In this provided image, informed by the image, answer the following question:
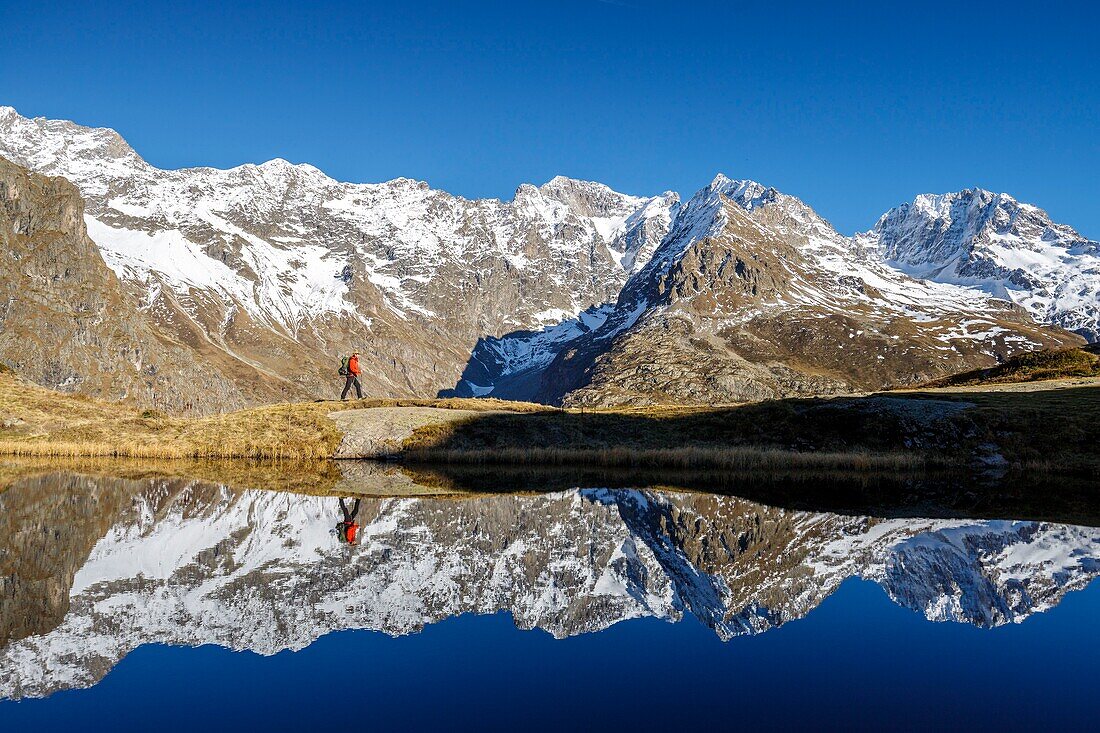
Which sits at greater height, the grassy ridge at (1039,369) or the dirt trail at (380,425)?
the grassy ridge at (1039,369)

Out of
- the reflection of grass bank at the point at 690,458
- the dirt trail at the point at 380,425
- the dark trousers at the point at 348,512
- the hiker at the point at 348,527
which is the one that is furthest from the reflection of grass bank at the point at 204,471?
the reflection of grass bank at the point at 690,458

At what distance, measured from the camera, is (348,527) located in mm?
31656

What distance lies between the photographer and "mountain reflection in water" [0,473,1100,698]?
19.2 metres

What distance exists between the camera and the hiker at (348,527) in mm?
29297

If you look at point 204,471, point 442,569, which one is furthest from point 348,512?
point 204,471

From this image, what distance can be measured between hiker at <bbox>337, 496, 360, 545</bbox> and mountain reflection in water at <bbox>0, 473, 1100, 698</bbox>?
1.35 feet

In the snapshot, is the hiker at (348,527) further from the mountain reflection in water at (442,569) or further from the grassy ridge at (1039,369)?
the grassy ridge at (1039,369)

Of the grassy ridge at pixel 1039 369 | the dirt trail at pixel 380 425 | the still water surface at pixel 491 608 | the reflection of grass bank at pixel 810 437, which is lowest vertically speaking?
the still water surface at pixel 491 608

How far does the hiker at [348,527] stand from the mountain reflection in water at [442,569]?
16.1 inches

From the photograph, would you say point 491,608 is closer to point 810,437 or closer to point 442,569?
point 442,569

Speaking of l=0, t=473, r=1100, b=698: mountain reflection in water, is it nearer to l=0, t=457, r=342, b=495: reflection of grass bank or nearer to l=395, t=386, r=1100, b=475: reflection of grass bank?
l=0, t=457, r=342, b=495: reflection of grass bank

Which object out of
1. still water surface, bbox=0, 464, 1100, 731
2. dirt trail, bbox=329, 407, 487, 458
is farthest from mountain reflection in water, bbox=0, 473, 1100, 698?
dirt trail, bbox=329, 407, 487, 458

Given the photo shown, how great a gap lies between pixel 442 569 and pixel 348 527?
804cm

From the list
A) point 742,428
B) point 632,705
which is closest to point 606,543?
point 632,705
